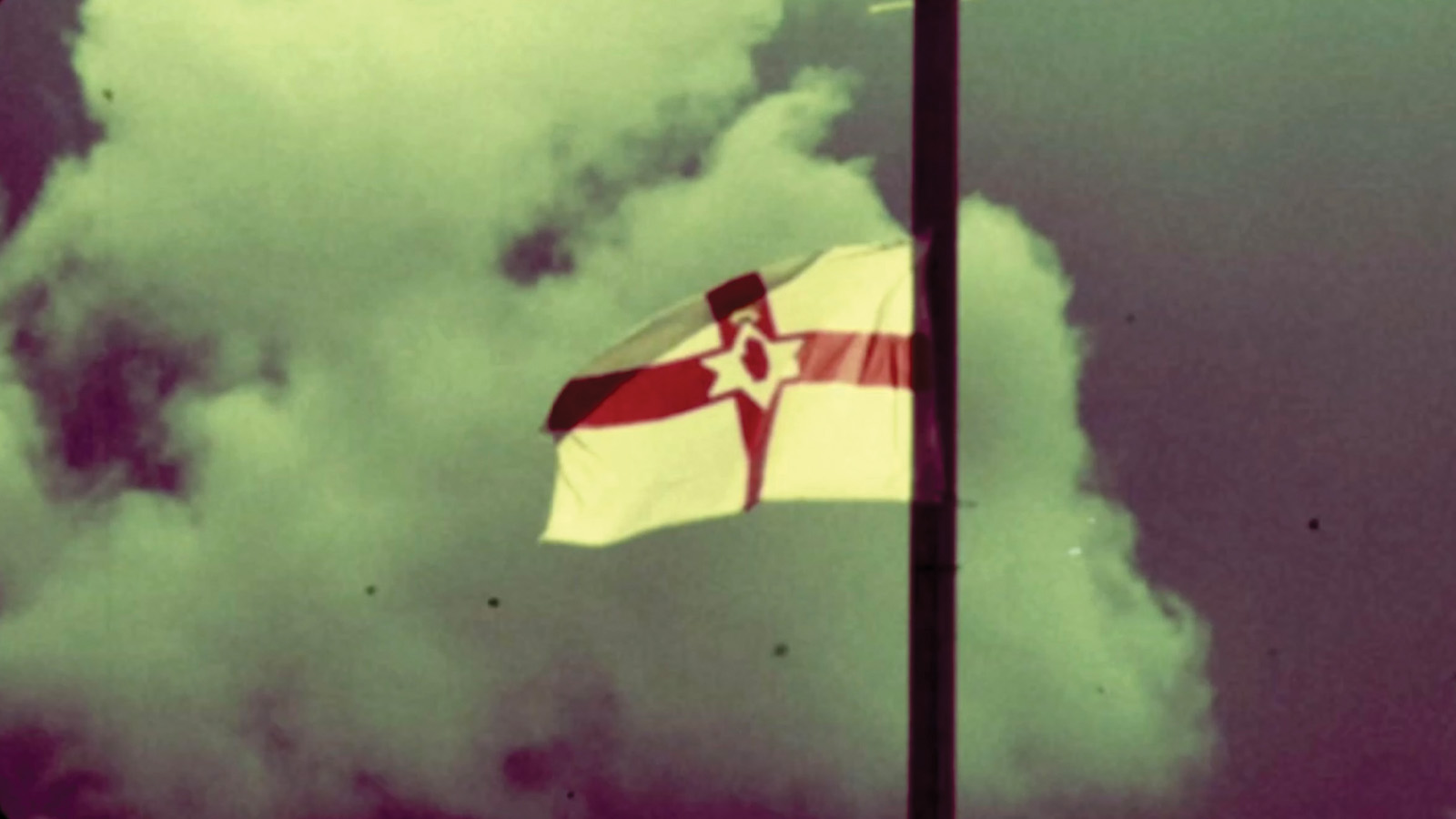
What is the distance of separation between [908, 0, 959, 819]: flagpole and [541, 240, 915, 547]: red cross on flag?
212 mm

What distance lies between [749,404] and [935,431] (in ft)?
4.32

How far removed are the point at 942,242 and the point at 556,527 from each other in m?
2.85

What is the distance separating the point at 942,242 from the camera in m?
9.05

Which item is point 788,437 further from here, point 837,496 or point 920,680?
point 920,680

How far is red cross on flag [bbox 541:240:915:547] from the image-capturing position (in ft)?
30.6

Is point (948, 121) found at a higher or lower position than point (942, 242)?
higher

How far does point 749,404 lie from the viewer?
9773 mm

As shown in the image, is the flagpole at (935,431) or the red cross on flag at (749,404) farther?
the red cross on flag at (749,404)

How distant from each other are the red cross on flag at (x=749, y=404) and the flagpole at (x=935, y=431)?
21 cm

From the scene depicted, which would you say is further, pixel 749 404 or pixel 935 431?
pixel 749 404

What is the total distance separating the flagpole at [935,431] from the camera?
27.5 feet

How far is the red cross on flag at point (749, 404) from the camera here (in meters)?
9.34

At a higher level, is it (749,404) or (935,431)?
(749,404)

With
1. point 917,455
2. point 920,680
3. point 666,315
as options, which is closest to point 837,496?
point 917,455
